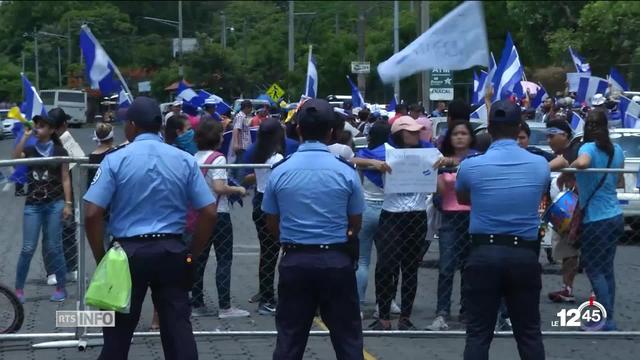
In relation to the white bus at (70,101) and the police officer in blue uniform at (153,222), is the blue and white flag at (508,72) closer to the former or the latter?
the police officer in blue uniform at (153,222)

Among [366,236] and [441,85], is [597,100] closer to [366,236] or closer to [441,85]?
[441,85]

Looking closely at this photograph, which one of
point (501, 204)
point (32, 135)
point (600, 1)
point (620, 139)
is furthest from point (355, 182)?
point (600, 1)

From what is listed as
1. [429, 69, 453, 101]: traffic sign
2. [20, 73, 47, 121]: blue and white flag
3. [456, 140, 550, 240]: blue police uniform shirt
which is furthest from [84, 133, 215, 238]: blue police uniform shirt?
[429, 69, 453, 101]: traffic sign

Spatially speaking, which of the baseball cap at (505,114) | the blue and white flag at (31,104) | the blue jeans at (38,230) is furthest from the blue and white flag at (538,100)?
the baseball cap at (505,114)

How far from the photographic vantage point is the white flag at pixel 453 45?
9.20 metres

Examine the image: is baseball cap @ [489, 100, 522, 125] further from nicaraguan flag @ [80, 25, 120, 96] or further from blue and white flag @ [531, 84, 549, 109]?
blue and white flag @ [531, 84, 549, 109]

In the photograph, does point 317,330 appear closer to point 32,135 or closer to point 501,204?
point 501,204

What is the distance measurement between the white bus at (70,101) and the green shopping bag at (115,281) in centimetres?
4501

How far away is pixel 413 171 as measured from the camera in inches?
355


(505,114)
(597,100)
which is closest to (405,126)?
(505,114)

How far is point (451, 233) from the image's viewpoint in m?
9.42

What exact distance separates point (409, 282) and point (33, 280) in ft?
11.6

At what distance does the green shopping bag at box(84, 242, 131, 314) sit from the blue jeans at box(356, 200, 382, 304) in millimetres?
3700

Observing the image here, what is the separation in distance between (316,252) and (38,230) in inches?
185
